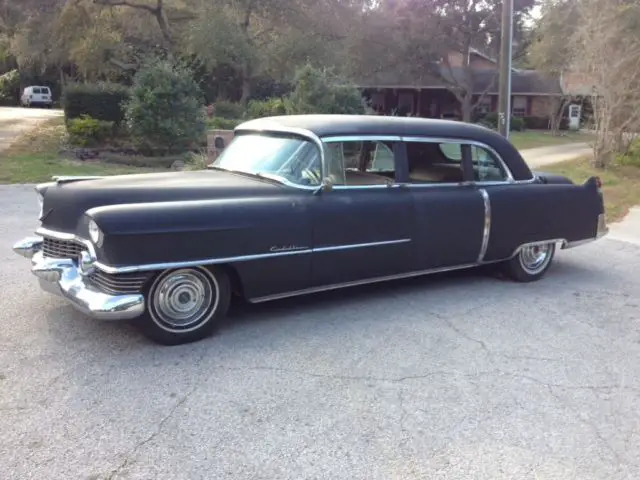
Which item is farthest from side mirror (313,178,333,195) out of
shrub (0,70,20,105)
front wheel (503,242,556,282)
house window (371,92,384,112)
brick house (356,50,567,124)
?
shrub (0,70,20,105)

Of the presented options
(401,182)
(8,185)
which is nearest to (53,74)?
(8,185)

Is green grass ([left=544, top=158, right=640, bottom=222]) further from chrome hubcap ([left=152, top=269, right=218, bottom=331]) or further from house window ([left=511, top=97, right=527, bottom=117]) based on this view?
house window ([left=511, top=97, right=527, bottom=117])

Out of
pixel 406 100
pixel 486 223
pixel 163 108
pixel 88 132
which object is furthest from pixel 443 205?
pixel 406 100

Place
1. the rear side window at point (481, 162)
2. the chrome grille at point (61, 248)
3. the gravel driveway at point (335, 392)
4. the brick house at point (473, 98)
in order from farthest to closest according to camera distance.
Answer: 1. the brick house at point (473, 98)
2. the rear side window at point (481, 162)
3. the chrome grille at point (61, 248)
4. the gravel driveway at point (335, 392)

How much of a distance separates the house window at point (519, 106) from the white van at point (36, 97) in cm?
3741

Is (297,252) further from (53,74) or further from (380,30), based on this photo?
(53,74)

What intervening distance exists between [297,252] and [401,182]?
1313 millimetres

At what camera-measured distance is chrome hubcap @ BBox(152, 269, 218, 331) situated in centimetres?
448

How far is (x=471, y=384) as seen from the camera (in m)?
4.08

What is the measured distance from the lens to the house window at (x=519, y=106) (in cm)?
4966

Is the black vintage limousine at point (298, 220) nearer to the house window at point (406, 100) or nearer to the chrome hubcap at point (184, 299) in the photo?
the chrome hubcap at point (184, 299)

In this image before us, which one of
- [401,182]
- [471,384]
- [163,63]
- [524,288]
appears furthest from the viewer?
[163,63]

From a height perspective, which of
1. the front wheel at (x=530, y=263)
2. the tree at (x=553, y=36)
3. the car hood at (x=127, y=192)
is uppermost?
the tree at (x=553, y=36)

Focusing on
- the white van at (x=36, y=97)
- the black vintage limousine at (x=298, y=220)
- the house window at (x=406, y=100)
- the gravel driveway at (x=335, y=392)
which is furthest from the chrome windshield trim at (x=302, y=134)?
the white van at (x=36, y=97)
